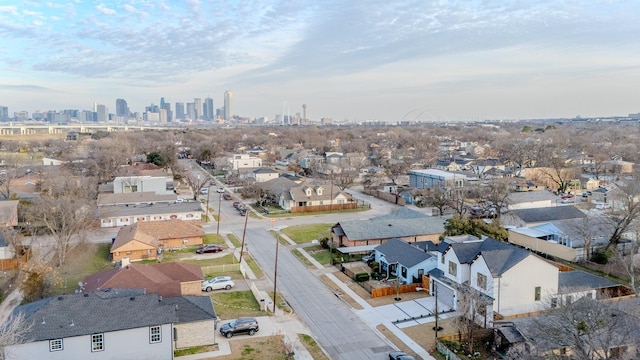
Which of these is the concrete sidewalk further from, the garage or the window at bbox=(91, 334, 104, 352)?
the window at bbox=(91, 334, 104, 352)

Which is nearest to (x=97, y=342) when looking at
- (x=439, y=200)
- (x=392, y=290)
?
(x=392, y=290)

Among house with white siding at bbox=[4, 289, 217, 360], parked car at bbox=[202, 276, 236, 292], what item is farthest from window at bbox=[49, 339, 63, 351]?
parked car at bbox=[202, 276, 236, 292]

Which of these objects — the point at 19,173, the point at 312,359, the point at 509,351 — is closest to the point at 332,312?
the point at 312,359

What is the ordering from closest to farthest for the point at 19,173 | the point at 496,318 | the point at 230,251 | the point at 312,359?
1. the point at 312,359
2. the point at 496,318
3. the point at 230,251
4. the point at 19,173

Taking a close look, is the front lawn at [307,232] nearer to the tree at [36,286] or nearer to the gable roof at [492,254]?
the gable roof at [492,254]

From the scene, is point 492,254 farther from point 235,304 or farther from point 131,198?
point 131,198

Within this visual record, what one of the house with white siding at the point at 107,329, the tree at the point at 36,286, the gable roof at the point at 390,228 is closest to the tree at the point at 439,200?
the gable roof at the point at 390,228

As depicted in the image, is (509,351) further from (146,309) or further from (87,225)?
(87,225)
